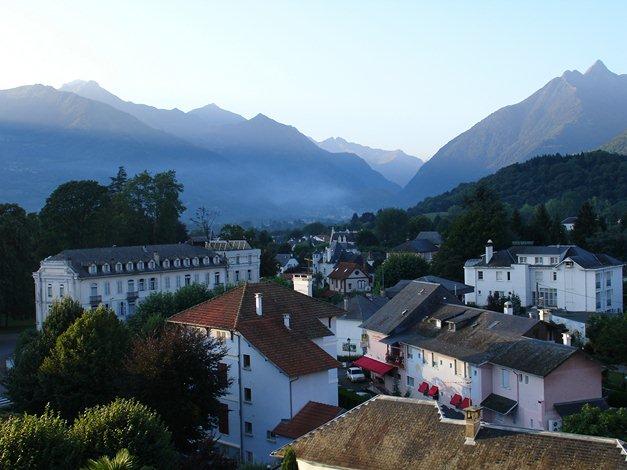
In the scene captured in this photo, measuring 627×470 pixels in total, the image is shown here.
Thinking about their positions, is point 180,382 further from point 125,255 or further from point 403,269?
point 403,269

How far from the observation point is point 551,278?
6353 cm

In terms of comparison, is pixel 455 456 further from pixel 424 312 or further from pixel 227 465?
pixel 424 312

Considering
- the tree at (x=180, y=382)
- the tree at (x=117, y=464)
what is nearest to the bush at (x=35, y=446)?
the tree at (x=117, y=464)

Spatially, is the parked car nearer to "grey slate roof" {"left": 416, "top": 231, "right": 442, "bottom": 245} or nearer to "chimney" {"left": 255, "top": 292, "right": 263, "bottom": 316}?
"chimney" {"left": 255, "top": 292, "right": 263, "bottom": 316}

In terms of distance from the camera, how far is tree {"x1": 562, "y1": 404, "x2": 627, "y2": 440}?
24.6 m

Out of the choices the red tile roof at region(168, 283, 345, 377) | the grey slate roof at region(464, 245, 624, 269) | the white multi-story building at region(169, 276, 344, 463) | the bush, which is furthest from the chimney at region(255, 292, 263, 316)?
the grey slate roof at region(464, 245, 624, 269)

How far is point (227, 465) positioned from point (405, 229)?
441 feet

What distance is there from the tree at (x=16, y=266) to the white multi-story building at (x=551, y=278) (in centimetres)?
3972

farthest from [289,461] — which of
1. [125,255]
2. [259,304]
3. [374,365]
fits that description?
[125,255]

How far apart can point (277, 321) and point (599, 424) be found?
567 inches

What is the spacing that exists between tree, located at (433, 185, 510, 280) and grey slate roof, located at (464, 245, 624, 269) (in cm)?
731

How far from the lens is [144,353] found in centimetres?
2820

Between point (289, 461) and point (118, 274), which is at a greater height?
point (118, 274)

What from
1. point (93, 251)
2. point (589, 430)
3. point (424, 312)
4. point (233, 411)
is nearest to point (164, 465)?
point (233, 411)
